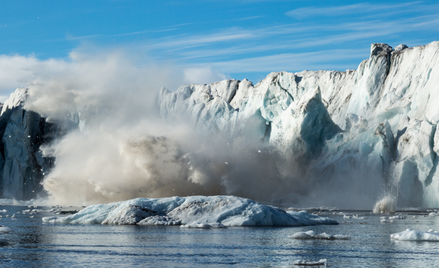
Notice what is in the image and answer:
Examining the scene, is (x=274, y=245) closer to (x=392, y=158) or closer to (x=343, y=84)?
(x=392, y=158)

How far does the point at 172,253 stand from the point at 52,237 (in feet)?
31.1

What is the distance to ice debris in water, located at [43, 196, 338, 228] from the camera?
3397cm

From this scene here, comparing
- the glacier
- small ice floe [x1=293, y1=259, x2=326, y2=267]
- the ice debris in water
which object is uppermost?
the glacier

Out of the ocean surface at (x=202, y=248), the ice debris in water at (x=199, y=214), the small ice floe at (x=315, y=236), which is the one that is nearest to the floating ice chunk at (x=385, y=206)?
the ice debris in water at (x=199, y=214)

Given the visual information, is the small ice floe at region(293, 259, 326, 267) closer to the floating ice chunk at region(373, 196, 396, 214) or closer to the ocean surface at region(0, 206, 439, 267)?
the ocean surface at region(0, 206, 439, 267)

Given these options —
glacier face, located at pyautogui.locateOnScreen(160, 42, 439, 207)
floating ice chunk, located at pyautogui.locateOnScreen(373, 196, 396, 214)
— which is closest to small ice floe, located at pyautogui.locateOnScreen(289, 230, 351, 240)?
floating ice chunk, located at pyautogui.locateOnScreen(373, 196, 396, 214)

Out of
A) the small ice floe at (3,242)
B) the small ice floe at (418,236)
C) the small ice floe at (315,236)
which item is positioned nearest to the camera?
the small ice floe at (3,242)

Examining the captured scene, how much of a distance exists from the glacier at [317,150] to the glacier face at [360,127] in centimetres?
12

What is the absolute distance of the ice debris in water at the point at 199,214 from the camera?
3397cm

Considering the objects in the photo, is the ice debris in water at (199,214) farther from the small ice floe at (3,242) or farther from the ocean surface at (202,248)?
the small ice floe at (3,242)

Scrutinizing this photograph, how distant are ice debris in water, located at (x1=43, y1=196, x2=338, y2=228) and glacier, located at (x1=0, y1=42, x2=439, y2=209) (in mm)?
19073

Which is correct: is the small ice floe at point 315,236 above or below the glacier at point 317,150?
below

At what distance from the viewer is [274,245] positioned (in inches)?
994

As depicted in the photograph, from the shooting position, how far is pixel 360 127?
61.1 metres
